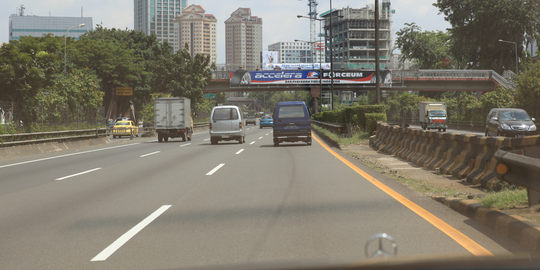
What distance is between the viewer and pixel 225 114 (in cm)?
2586

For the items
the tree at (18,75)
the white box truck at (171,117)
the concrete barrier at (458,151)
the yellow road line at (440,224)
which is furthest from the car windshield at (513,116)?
the tree at (18,75)

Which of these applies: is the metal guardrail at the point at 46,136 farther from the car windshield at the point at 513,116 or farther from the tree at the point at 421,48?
the tree at the point at 421,48

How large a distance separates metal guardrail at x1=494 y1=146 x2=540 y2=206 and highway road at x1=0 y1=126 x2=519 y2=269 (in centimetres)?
75

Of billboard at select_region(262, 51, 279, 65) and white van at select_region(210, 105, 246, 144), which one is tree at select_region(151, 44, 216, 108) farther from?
billboard at select_region(262, 51, 279, 65)

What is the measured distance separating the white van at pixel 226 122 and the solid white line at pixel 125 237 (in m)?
18.0

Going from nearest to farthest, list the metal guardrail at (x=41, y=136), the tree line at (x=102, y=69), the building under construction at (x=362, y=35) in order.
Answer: the metal guardrail at (x=41, y=136) → the tree line at (x=102, y=69) → the building under construction at (x=362, y=35)

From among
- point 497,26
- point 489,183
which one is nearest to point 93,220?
point 489,183

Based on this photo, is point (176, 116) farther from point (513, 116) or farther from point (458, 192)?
point (458, 192)

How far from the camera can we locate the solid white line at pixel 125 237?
5.29 meters

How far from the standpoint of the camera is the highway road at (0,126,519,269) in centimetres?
520

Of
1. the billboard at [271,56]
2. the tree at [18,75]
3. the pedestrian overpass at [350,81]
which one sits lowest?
the tree at [18,75]

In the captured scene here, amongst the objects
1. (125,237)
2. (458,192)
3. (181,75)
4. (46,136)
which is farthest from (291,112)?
(181,75)

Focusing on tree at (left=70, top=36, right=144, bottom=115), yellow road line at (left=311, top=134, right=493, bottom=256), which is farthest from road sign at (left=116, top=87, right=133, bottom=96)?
yellow road line at (left=311, top=134, right=493, bottom=256)

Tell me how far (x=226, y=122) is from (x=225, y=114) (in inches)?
17.3
